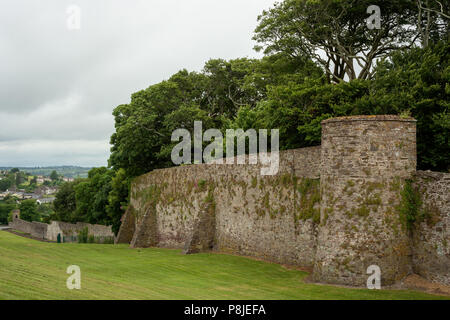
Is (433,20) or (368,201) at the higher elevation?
(433,20)

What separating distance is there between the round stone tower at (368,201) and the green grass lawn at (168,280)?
96 centimetres

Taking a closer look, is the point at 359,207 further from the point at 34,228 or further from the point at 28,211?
the point at 28,211

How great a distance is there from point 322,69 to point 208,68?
643 inches

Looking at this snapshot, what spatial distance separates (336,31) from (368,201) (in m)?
20.3

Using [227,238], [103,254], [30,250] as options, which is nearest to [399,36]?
[227,238]

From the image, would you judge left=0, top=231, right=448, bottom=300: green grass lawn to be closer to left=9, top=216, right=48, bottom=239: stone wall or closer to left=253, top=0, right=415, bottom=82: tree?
left=253, top=0, right=415, bottom=82: tree

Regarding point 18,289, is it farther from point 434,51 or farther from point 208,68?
point 208,68

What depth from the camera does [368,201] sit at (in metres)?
15.4

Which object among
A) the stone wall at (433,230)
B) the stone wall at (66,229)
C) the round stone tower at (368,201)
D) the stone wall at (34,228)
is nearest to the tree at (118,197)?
the stone wall at (66,229)

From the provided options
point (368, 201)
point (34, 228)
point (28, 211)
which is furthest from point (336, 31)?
point (28, 211)

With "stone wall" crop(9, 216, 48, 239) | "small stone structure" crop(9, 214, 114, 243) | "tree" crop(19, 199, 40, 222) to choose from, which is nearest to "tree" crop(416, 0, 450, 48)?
"small stone structure" crop(9, 214, 114, 243)

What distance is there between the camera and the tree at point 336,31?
31062 mm

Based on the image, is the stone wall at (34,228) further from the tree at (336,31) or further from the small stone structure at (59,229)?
the tree at (336,31)

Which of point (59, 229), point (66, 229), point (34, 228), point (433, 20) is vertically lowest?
point (34, 228)
